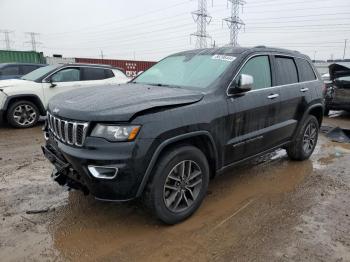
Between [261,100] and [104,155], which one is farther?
[261,100]

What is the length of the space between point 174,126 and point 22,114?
633 cm

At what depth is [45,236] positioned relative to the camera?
3117 mm

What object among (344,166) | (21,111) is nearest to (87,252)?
(344,166)

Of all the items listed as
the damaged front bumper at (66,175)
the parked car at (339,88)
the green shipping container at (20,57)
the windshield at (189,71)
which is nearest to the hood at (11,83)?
the windshield at (189,71)

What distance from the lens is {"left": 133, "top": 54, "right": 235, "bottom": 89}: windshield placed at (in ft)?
12.4

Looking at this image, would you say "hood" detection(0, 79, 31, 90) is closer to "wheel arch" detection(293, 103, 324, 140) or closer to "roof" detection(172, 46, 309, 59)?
"roof" detection(172, 46, 309, 59)

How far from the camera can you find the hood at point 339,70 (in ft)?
33.0

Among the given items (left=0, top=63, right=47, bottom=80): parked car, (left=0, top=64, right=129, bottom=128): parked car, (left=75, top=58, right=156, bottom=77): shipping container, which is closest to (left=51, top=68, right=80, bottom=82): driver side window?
(left=0, top=64, right=129, bottom=128): parked car

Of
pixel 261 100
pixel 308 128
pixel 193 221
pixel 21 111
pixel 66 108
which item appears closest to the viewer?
pixel 66 108

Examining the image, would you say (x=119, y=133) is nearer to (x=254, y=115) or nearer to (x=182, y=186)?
(x=182, y=186)

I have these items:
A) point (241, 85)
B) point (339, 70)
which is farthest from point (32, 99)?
point (339, 70)

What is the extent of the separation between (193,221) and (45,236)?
4.85 feet

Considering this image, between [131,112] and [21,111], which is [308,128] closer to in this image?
[131,112]

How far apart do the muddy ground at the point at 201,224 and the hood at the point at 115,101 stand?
1168 mm
